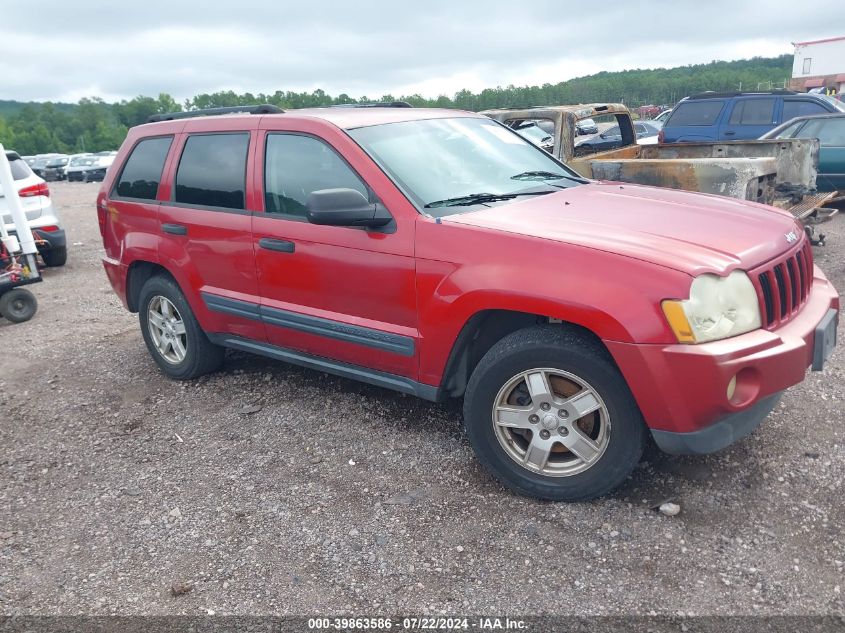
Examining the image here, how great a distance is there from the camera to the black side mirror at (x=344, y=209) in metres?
3.32

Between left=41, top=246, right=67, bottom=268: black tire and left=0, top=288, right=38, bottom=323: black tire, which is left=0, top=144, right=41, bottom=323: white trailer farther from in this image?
left=41, top=246, right=67, bottom=268: black tire

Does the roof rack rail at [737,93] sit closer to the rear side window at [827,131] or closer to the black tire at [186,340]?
the rear side window at [827,131]

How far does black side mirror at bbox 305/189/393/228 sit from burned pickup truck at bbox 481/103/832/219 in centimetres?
358

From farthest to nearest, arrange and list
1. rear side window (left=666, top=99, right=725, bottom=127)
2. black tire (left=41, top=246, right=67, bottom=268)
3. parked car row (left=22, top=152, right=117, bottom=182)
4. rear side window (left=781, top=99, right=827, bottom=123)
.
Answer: parked car row (left=22, top=152, right=117, bottom=182) → rear side window (left=666, top=99, right=725, bottom=127) → rear side window (left=781, top=99, right=827, bottom=123) → black tire (left=41, top=246, right=67, bottom=268)

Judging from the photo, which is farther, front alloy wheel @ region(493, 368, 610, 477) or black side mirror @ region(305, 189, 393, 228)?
black side mirror @ region(305, 189, 393, 228)

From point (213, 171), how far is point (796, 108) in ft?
38.0

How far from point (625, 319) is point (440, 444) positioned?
57.3 inches

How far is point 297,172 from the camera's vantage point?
3947mm

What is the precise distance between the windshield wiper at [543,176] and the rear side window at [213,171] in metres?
1.63

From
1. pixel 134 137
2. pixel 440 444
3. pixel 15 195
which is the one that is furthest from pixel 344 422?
pixel 15 195

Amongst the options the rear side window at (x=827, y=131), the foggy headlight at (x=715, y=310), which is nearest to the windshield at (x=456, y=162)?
the foggy headlight at (x=715, y=310)

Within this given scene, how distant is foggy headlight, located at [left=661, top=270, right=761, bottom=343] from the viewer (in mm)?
2693

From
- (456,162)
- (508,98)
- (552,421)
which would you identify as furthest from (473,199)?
(508,98)

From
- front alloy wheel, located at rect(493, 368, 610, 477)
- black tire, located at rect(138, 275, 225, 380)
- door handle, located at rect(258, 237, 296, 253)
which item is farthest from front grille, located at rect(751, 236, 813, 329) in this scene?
black tire, located at rect(138, 275, 225, 380)
